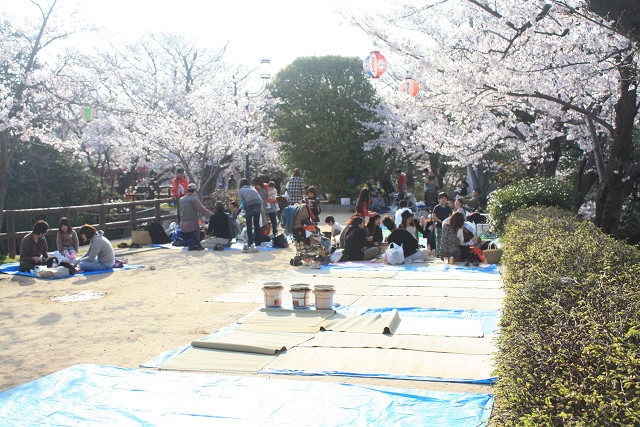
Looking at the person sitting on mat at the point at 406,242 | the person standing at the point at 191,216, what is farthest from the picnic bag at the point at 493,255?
the person standing at the point at 191,216

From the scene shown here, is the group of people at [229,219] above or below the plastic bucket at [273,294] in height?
above

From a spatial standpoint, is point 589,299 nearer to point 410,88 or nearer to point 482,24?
point 482,24

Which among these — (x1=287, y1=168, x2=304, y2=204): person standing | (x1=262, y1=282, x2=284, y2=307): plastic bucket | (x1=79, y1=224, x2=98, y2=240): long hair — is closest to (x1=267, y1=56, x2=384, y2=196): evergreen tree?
(x1=287, y1=168, x2=304, y2=204): person standing

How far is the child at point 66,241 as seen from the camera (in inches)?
403

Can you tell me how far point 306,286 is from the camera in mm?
6988

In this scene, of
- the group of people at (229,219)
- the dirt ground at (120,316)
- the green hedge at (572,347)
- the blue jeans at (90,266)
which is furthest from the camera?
the group of people at (229,219)

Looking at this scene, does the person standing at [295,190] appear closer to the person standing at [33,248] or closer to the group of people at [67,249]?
the group of people at [67,249]

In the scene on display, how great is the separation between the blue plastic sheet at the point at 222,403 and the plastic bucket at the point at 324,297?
2336 mm

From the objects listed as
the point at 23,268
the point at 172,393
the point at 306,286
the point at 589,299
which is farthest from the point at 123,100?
the point at 589,299

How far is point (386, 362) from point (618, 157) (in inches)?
233

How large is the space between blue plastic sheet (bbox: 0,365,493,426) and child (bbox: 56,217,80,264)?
233 inches

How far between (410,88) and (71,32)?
759cm

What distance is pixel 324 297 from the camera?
6.88m

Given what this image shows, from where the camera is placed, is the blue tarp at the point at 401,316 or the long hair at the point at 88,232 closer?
the blue tarp at the point at 401,316
